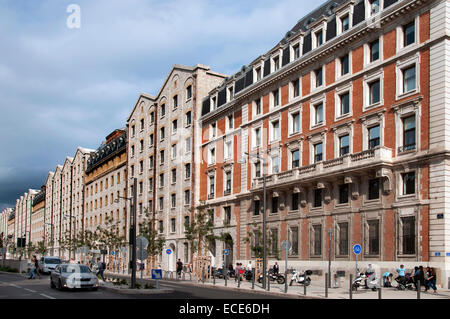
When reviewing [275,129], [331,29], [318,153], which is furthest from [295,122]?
[331,29]

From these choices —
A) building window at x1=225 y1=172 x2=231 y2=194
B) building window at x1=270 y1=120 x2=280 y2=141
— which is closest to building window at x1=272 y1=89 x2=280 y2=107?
building window at x1=270 y1=120 x2=280 y2=141

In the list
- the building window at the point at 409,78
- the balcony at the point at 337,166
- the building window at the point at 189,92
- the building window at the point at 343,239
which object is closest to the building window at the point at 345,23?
the building window at the point at 409,78

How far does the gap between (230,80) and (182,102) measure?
9262 millimetres

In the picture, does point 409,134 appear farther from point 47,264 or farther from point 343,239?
point 47,264

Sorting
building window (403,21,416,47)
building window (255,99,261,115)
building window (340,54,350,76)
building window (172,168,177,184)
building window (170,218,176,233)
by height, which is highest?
building window (403,21,416,47)

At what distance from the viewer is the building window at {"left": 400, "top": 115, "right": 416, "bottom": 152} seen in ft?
107

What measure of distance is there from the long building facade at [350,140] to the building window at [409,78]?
62 millimetres

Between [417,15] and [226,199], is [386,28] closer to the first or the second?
[417,15]

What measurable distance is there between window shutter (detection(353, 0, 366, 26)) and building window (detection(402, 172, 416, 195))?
10938 mm

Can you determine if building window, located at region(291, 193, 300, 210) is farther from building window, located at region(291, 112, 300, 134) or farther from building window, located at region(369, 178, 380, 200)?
building window, located at region(369, 178, 380, 200)

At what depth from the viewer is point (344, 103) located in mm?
38656

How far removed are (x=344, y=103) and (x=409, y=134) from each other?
263 inches

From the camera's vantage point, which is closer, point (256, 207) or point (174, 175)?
point (256, 207)
